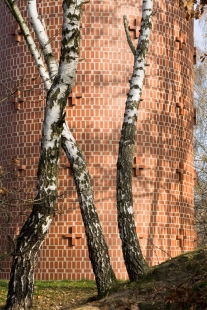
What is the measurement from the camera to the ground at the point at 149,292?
34.5ft

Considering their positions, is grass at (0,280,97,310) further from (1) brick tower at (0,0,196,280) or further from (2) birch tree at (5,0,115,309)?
(2) birch tree at (5,0,115,309)

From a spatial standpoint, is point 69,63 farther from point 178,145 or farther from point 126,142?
point 178,145

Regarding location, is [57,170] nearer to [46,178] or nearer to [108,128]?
[46,178]

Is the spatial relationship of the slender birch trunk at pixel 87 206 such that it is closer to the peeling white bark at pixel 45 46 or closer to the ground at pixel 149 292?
the peeling white bark at pixel 45 46

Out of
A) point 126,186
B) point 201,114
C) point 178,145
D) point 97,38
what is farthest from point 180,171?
point 201,114

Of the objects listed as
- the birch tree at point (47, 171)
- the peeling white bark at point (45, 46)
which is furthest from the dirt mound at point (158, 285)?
the peeling white bark at point (45, 46)

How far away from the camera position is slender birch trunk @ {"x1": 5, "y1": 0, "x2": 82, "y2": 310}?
11.4 m

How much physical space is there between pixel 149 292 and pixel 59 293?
3400 mm

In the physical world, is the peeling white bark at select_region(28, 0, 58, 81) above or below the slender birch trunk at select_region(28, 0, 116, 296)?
above

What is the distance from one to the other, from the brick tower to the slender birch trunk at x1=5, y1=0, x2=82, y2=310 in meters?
4.91

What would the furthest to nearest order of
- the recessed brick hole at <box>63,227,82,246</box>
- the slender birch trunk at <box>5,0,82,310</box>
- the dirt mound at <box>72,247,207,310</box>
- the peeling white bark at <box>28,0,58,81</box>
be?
1. the recessed brick hole at <box>63,227,82,246</box>
2. the peeling white bark at <box>28,0,58,81</box>
3. the slender birch trunk at <box>5,0,82,310</box>
4. the dirt mound at <box>72,247,207,310</box>

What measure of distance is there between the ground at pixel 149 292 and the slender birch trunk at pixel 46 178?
101 centimetres

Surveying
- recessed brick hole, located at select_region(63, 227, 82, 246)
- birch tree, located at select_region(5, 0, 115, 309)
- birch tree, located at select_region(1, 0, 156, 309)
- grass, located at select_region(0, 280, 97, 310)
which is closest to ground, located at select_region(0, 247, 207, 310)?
grass, located at select_region(0, 280, 97, 310)

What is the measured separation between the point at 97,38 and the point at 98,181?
125 inches
